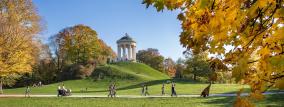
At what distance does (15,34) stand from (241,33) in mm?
38604

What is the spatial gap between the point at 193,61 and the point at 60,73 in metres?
29.7

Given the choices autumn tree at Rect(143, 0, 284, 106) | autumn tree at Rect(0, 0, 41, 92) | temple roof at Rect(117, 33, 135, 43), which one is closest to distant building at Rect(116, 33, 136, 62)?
temple roof at Rect(117, 33, 135, 43)

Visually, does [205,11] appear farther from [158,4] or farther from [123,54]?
[123,54]

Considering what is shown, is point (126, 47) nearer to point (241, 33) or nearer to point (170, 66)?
point (170, 66)

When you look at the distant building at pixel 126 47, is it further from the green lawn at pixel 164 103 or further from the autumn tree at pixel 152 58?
the green lawn at pixel 164 103

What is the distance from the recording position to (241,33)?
3705mm

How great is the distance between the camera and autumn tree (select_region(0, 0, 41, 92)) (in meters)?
39.8

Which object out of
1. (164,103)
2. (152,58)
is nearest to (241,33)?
(164,103)

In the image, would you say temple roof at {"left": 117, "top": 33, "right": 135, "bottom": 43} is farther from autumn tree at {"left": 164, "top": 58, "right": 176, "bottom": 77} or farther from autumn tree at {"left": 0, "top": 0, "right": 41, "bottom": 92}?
autumn tree at {"left": 0, "top": 0, "right": 41, "bottom": 92}

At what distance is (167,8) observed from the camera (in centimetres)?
390

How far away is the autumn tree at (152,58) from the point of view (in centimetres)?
11987

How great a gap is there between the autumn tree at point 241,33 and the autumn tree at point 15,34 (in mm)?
36370

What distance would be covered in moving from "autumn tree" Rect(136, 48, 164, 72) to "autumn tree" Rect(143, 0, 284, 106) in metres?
113

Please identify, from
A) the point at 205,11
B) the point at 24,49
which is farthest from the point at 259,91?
the point at 24,49
